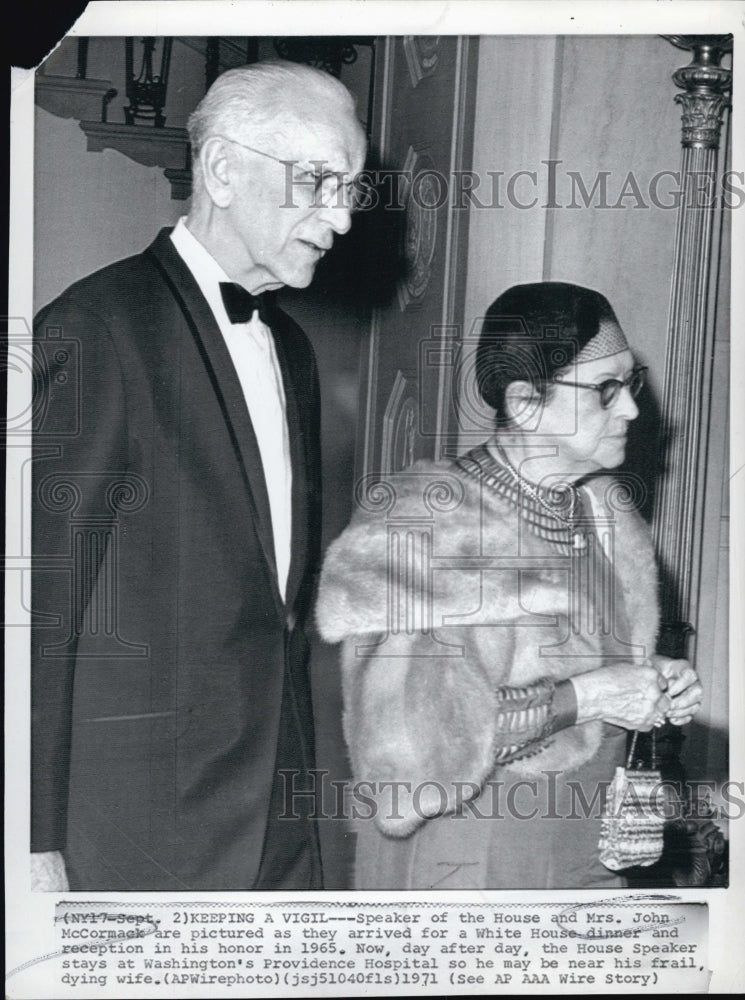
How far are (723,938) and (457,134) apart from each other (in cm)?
181

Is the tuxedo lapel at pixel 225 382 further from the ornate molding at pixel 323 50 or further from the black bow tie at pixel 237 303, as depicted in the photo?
the ornate molding at pixel 323 50

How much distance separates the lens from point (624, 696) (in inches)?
104

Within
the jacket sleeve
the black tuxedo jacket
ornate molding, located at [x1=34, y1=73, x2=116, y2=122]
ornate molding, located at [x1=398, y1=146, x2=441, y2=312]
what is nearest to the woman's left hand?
the black tuxedo jacket

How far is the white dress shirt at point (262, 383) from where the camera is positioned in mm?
2623

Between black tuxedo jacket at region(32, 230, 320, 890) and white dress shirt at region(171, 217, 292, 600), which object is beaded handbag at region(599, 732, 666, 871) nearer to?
black tuxedo jacket at region(32, 230, 320, 890)

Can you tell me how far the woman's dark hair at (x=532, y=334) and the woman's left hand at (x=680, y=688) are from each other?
0.62m

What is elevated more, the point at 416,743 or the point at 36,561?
the point at 36,561

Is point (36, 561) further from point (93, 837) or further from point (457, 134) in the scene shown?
point (457, 134)

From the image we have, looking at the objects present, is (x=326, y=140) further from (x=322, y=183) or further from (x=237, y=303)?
(x=237, y=303)

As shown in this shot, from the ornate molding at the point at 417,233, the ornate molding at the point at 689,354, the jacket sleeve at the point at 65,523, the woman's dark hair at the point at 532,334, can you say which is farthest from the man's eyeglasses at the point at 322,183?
the ornate molding at the point at 689,354

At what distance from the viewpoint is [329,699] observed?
2.62 meters

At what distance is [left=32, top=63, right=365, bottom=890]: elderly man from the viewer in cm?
262

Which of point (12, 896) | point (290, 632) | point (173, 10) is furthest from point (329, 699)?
point (173, 10)

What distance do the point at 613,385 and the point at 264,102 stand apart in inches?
37.2
